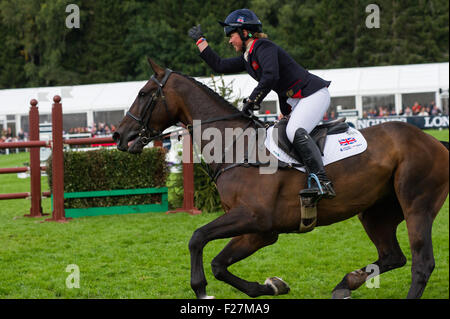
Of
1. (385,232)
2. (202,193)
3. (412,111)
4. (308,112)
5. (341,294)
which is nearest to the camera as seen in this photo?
(308,112)

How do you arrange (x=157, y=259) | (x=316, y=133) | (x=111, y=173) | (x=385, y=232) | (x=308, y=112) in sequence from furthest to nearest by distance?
(x=111, y=173)
(x=157, y=259)
(x=385, y=232)
(x=316, y=133)
(x=308, y=112)

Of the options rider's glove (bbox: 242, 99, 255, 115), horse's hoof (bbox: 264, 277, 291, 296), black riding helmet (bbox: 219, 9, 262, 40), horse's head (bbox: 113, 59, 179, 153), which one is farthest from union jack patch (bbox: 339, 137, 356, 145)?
horse's head (bbox: 113, 59, 179, 153)

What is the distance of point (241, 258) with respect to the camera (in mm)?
5039

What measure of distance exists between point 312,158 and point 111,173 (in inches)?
252

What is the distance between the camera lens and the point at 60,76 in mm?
48031

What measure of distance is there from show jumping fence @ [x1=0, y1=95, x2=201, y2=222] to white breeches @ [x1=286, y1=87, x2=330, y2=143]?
4845 millimetres

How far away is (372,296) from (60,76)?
1803 inches

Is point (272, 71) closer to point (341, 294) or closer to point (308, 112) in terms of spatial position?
point (308, 112)

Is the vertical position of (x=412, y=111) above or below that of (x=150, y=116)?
above

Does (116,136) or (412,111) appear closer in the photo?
(116,136)

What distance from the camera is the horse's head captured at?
509 centimetres

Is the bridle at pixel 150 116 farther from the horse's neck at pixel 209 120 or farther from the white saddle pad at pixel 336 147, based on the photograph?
the white saddle pad at pixel 336 147

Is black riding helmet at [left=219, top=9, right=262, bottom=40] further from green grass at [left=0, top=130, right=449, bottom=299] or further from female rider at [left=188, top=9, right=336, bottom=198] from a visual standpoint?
green grass at [left=0, top=130, right=449, bottom=299]

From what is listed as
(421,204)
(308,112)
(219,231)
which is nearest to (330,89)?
(421,204)
